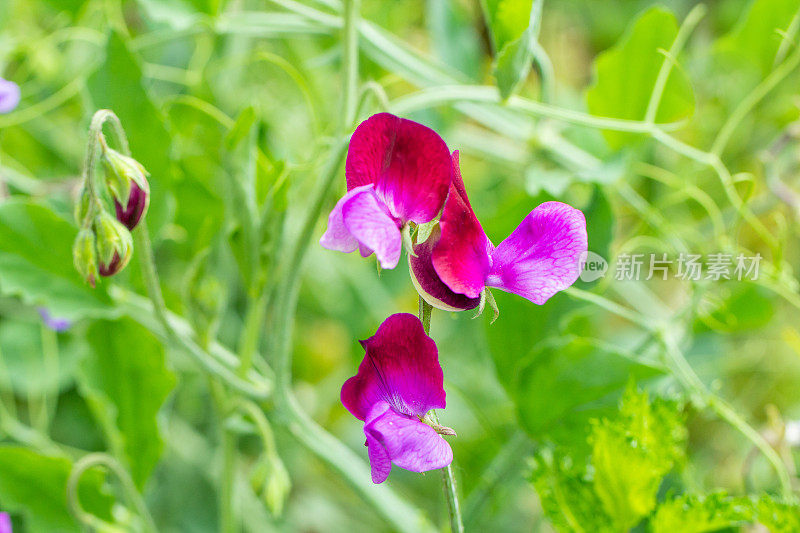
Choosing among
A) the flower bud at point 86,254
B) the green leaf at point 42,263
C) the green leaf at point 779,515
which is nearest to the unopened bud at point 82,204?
the flower bud at point 86,254

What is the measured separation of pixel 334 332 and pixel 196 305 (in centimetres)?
59

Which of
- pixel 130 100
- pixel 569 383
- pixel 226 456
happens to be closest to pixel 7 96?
pixel 130 100

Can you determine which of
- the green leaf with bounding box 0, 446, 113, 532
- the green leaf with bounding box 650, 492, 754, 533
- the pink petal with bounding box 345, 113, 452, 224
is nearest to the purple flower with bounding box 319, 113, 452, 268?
the pink petal with bounding box 345, 113, 452, 224

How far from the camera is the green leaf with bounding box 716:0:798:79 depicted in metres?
0.56

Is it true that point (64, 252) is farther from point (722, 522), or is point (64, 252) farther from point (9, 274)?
point (722, 522)

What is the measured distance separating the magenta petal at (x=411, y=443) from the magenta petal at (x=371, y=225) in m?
0.06

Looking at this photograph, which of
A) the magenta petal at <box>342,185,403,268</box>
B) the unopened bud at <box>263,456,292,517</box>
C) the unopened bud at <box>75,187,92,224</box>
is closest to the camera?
the magenta petal at <box>342,185,403,268</box>

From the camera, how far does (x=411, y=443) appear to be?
0.27 metres

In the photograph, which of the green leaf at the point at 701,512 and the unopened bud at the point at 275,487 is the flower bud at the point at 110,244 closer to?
the unopened bud at the point at 275,487

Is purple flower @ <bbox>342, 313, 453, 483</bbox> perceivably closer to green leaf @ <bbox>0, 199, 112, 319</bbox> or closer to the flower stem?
the flower stem

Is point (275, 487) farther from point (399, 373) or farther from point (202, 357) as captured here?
point (399, 373)

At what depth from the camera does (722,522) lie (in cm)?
39

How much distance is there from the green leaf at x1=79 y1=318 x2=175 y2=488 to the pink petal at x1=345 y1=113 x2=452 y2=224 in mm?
300

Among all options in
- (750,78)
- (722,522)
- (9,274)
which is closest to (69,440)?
(9,274)
